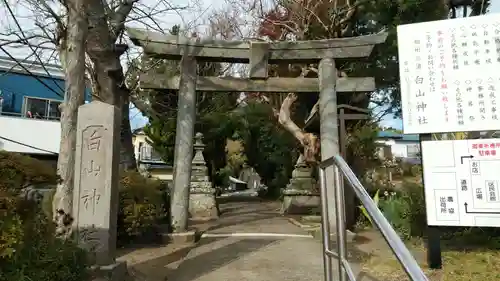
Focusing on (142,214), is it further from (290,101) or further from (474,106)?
(290,101)

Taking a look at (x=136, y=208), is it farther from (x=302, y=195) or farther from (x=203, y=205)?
(x=302, y=195)

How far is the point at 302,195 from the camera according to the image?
13.7 meters

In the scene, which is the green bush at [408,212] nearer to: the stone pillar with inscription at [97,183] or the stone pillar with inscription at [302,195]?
the stone pillar with inscription at [97,183]

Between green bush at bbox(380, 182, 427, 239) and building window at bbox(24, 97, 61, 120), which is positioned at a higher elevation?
building window at bbox(24, 97, 61, 120)

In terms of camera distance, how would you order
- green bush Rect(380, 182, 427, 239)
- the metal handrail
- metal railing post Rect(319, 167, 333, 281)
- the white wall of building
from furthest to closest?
the white wall of building, green bush Rect(380, 182, 427, 239), metal railing post Rect(319, 167, 333, 281), the metal handrail

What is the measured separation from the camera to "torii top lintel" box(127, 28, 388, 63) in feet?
26.0

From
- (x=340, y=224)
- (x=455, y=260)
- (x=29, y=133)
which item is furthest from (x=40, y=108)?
(x=340, y=224)

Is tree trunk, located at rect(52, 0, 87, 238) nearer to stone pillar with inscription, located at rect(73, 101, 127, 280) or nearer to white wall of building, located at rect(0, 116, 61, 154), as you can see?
stone pillar with inscription, located at rect(73, 101, 127, 280)

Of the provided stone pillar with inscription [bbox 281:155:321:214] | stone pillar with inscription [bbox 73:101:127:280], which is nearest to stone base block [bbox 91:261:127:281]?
stone pillar with inscription [bbox 73:101:127:280]

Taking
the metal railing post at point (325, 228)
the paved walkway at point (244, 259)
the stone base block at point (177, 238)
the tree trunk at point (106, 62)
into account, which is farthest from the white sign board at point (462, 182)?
the tree trunk at point (106, 62)

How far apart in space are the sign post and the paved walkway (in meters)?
1.55

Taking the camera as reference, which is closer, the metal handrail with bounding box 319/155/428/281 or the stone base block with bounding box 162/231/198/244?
the metal handrail with bounding box 319/155/428/281

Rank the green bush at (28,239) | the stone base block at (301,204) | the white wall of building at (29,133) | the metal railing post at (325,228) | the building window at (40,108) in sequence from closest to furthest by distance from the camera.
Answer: the green bush at (28,239)
the metal railing post at (325,228)
the stone base block at (301,204)
the white wall of building at (29,133)
the building window at (40,108)

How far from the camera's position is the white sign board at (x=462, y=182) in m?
5.14
